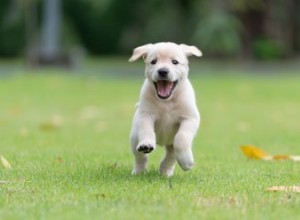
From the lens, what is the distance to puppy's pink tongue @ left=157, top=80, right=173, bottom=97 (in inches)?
251

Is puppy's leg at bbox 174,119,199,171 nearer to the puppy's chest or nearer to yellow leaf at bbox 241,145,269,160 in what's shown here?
the puppy's chest

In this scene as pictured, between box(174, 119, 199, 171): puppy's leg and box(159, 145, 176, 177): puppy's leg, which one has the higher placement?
box(174, 119, 199, 171): puppy's leg

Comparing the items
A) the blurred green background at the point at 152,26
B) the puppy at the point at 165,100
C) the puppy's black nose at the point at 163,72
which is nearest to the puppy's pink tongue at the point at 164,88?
the puppy at the point at 165,100

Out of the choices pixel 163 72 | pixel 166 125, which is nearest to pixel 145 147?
pixel 166 125

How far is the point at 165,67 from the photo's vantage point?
6.26m

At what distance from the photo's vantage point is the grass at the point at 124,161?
504cm

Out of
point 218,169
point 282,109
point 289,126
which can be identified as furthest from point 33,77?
point 218,169

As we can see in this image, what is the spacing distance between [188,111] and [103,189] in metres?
1.12

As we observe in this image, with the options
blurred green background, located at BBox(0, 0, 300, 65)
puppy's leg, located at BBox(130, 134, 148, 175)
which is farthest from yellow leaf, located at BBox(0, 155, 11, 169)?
blurred green background, located at BBox(0, 0, 300, 65)

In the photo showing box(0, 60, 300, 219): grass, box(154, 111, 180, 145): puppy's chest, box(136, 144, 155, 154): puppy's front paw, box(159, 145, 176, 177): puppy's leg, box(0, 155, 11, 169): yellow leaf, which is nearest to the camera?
box(0, 60, 300, 219): grass

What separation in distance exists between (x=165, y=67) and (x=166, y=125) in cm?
50

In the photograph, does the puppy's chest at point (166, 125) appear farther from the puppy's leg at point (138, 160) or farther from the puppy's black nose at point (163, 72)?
the puppy's black nose at point (163, 72)

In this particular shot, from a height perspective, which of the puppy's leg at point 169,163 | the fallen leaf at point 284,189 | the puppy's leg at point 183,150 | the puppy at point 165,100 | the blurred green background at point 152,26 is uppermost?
the puppy at point 165,100

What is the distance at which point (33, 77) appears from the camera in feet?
72.5
